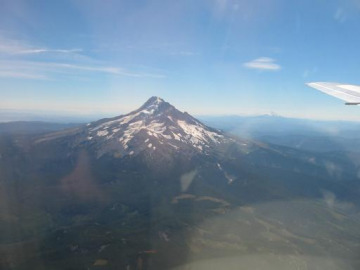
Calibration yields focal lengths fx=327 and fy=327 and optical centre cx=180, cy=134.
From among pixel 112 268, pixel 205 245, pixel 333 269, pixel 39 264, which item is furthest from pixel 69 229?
pixel 333 269

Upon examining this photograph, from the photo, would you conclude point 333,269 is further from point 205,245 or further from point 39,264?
point 39,264

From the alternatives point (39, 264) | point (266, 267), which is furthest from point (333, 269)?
point (39, 264)

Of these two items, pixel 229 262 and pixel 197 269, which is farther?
pixel 229 262

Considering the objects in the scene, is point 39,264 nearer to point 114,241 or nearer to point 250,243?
point 114,241

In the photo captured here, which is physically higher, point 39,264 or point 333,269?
point 39,264

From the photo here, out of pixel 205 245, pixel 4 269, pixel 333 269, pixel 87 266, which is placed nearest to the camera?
pixel 4 269

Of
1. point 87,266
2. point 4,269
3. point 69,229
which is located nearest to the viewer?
point 4,269

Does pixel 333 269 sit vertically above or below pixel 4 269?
below

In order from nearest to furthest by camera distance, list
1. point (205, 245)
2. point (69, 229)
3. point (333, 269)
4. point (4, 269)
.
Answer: point (4, 269) < point (333, 269) < point (205, 245) < point (69, 229)

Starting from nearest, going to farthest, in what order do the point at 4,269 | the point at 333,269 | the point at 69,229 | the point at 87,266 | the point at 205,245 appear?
1. the point at 4,269
2. the point at 87,266
3. the point at 333,269
4. the point at 205,245
5. the point at 69,229
